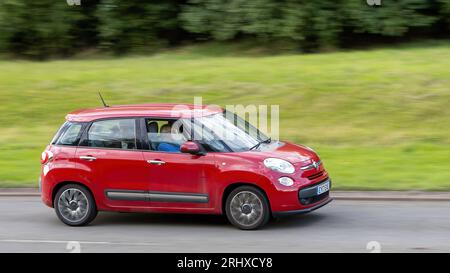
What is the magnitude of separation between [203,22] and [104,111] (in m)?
16.2

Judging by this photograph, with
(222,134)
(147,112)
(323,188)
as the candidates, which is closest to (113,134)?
(147,112)

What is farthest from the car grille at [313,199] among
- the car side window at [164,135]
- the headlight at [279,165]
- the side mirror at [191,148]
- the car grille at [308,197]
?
the car side window at [164,135]

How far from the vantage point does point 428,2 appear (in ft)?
84.5

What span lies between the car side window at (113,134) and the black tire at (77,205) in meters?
0.67

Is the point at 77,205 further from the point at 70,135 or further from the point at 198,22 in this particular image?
the point at 198,22

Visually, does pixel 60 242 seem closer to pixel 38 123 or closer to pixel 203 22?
pixel 38 123

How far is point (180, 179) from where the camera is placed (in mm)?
10406

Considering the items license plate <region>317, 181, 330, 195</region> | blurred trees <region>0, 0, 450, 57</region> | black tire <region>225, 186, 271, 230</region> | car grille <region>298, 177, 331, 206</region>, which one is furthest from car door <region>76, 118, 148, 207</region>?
blurred trees <region>0, 0, 450, 57</region>

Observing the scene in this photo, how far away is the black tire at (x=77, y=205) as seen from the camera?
10961 millimetres

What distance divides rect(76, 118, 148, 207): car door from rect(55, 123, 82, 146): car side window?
0.45ft

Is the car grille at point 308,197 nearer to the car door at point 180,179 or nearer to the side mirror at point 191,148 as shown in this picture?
the car door at point 180,179

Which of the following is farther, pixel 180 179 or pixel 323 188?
pixel 323 188

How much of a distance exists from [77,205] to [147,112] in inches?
65.6

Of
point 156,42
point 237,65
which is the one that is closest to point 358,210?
point 237,65
